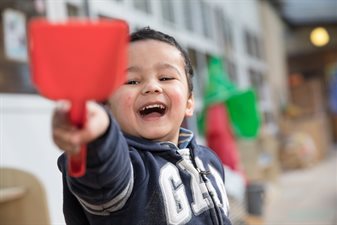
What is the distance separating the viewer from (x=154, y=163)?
32.9 inches

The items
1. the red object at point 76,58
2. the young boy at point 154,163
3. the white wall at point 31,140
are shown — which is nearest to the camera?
the red object at point 76,58

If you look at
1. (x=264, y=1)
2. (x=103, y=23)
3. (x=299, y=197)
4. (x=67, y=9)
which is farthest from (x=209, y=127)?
(x=264, y=1)

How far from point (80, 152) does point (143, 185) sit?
0.24 metres

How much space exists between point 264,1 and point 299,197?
426 cm

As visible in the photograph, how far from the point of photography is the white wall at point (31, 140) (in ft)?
5.70

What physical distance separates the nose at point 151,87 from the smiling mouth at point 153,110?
0.08ft

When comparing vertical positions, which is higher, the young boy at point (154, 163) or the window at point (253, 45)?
the window at point (253, 45)

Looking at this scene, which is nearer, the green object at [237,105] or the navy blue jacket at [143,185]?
the navy blue jacket at [143,185]

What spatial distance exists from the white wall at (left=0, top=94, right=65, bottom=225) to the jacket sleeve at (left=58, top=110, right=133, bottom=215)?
96cm

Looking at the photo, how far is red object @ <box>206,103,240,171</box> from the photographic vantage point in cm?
341

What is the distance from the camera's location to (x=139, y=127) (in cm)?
85

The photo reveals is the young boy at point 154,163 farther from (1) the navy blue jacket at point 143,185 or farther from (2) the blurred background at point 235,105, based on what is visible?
(2) the blurred background at point 235,105

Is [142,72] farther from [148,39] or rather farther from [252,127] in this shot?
[252,127]

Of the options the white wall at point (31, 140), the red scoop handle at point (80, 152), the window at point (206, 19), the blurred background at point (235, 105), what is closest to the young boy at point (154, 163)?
the red scoop handle at point (80, 152)
